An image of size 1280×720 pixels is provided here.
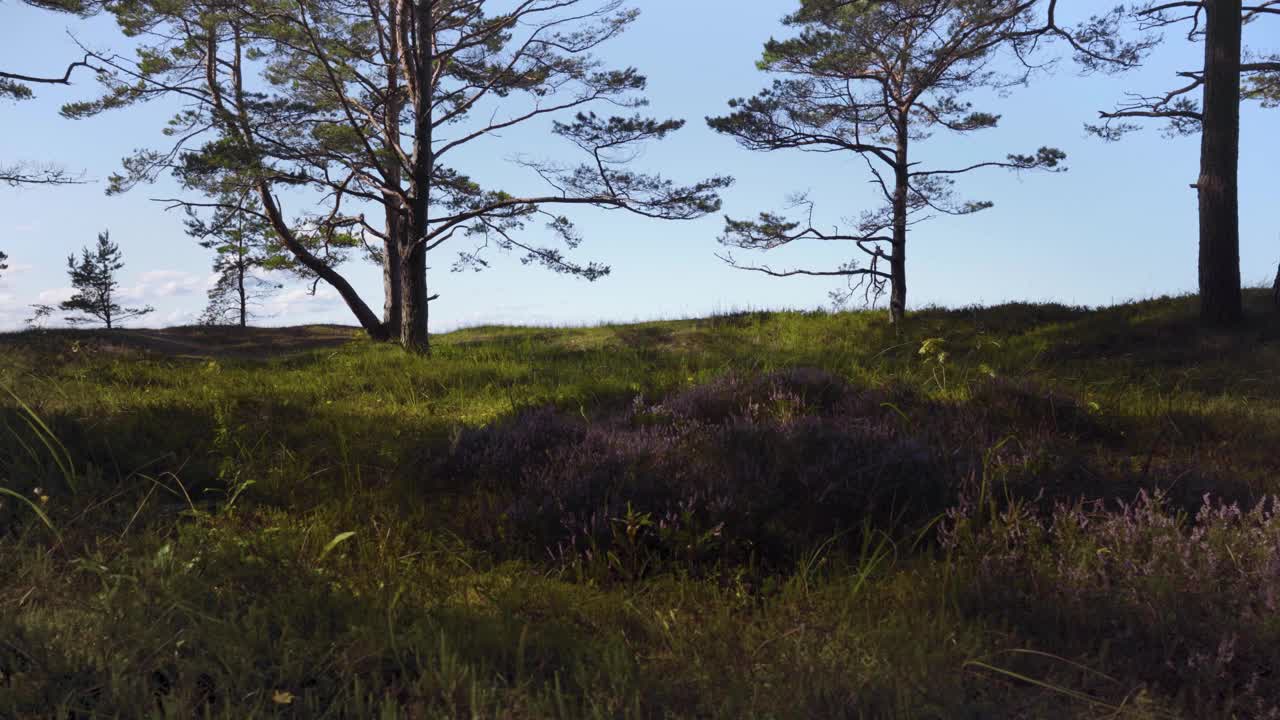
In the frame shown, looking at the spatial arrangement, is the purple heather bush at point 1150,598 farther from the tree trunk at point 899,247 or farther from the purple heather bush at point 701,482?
the tree trunk at point 899,247

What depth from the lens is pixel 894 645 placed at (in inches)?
101

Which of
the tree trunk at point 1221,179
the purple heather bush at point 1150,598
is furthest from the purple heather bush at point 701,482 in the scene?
the tree trunk at point 1221,179

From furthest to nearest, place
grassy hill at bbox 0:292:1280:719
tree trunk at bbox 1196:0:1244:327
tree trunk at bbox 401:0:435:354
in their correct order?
1. tree trunk at bbox 401:0:435:354
2. tree trunk at bbox 1196:0:1244:327
3. grassy hill at bbox 0:292:1280:719

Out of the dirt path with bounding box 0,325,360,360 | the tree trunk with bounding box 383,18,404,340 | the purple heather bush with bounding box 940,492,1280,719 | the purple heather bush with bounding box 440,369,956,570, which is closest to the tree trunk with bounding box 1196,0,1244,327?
the purple heather bush with bounding box 440,369,956,570

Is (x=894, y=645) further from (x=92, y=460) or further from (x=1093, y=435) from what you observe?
(x=92, y=460)

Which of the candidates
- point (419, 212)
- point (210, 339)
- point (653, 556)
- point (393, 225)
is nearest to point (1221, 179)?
point (653, 556)

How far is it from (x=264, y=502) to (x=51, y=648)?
6.35ft

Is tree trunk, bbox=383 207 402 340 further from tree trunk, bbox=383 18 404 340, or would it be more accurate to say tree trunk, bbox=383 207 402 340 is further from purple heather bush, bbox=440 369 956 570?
purple heather bush, bbox=440 369 956 570

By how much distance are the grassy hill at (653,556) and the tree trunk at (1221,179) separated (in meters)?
5.50

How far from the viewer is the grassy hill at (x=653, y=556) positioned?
94.2 inches

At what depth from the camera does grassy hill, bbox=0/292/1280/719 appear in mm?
2393

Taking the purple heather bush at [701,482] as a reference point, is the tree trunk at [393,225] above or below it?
above

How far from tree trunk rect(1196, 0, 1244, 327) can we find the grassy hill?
5.50 m

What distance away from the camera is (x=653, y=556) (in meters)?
3.53
